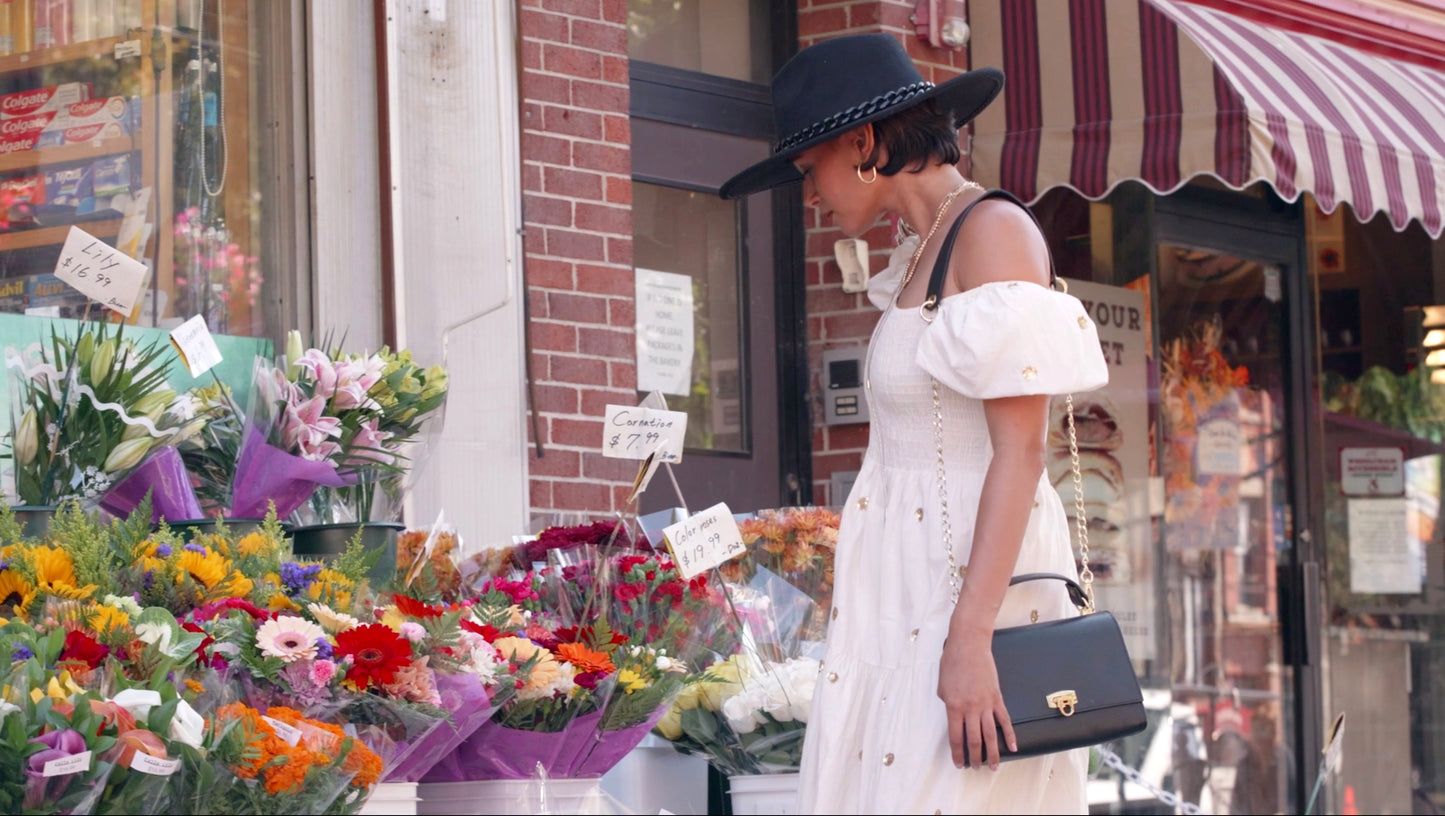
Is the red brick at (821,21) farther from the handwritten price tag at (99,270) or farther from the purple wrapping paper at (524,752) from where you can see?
the purple wrapping paper at (524,752)

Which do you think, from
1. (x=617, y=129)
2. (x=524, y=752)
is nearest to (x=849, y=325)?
(x=617, y=129)

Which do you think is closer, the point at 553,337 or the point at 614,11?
the point at 553,337

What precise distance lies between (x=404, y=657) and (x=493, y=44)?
9.26ft

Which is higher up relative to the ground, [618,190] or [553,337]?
[618,190]

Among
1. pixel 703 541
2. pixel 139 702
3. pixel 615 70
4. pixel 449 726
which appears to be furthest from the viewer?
pixel 615 70

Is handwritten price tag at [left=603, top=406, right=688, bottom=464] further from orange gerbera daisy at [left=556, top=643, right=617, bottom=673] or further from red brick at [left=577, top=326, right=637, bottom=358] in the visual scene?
red brick at [left=577, top=326, right=637, bottom=358]

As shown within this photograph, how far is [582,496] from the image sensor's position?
17.6 ft

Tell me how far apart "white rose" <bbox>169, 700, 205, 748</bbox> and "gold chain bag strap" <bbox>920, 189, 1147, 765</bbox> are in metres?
1.07

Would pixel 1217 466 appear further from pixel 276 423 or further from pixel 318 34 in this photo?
pixel 276 423

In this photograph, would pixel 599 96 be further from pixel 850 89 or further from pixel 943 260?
pixel 943 260

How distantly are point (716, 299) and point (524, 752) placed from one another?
3.23m

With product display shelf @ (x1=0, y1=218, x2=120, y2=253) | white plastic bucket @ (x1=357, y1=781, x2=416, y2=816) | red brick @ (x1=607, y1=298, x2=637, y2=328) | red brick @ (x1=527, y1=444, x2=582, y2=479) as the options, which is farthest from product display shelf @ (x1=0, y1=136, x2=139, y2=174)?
white plastic bucket @ (x1=357, y1=781, x2=416, y2=816)

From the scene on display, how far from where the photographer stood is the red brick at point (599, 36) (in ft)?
18.2

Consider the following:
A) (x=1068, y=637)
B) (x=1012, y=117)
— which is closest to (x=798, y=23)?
(x=1012, y=117)
